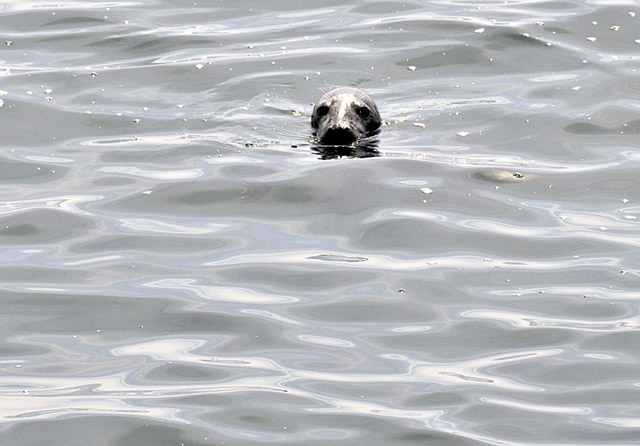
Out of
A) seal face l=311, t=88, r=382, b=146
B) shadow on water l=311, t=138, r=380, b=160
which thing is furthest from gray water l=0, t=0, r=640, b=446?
seal face l=311, t=88, r=382, b=146

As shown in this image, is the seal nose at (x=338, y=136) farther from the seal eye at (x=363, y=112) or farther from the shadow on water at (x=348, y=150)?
the seal eye at (x=363, y=112)

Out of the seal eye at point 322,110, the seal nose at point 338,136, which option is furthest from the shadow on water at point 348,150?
the seal eye at point 322,110

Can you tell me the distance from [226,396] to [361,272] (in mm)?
1804

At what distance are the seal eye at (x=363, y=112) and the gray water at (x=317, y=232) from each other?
260 millimetres

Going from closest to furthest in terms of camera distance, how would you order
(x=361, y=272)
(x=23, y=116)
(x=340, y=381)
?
1. (x=340, y=381)
2. (x=361, y=272)
3. (x=23, y=116)

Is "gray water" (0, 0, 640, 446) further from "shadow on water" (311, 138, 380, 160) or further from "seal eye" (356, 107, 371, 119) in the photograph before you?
"seal eye" (356, 107, 371, 119)

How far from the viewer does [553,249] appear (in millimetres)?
8242

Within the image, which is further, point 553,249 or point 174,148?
point 174,148

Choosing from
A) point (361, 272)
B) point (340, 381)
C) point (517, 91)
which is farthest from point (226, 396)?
point (517, 91)

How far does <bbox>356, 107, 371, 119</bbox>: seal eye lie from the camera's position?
10.8m

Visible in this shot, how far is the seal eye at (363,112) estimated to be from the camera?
35.5 ft

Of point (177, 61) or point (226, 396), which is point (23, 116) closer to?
point (177, 61)

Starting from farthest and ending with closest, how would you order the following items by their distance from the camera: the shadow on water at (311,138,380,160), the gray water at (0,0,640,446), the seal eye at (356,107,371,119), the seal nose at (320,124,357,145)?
the seal eye at (356,107,371,119)
the seal nose at (320,124,357,145)
the shadow on water at (311,138,380,160)
the gray water at (0,0,640,446)

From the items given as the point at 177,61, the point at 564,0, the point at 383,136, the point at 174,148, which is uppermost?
the point at 564,0
